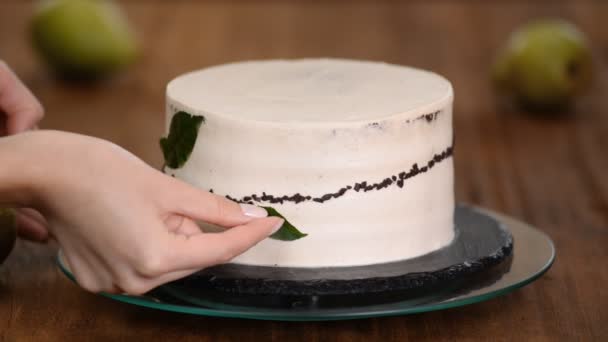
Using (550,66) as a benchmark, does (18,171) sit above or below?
above

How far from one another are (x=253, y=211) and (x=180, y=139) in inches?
6.7

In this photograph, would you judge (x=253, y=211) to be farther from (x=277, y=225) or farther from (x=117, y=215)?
(x=117, y=215)

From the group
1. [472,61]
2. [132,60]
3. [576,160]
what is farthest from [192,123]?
[472,61]

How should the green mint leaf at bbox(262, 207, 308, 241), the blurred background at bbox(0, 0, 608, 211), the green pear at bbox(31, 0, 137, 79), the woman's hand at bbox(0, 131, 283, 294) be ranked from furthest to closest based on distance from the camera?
the green pear at bbox(31, 0, 137, 79) < the blurred background at bbox(0, 0, 608, 211) < the green mint leaf at bbox(262, 207, 308, 241) < the woman's hand at bbox(0, 131, 283, 294)

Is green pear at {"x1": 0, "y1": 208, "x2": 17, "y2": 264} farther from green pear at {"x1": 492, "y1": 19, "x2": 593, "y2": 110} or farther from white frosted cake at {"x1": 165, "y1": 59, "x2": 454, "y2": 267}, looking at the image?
green pear at {"x1": 492, "y1": 19, "x2": 593, "y2": 110}

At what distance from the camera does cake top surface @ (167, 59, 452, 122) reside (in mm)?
1029

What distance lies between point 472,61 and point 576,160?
722 mm

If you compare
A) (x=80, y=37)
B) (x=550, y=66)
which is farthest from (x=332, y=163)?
(x=80, y=37)

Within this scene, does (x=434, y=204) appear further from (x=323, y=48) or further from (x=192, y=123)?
(x=323, y=48)

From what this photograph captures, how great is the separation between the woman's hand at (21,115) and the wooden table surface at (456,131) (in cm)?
4

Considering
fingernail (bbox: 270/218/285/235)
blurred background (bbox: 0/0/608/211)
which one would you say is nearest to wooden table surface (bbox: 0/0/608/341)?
blurred background (bbox: 0/0/608/211)

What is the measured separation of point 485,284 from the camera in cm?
103

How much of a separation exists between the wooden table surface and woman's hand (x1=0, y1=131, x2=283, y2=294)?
0.13 metres

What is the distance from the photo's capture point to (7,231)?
3.70 ft
